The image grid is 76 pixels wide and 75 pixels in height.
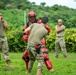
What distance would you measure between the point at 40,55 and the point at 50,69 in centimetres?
114

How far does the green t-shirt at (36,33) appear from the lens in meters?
9.45

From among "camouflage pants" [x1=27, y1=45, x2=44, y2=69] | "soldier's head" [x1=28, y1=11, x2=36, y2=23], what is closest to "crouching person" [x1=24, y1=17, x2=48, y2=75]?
"camouflage pants" [x1=27, y1=45, x2=44, y2=69]

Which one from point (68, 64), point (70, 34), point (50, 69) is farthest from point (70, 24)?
point (50, 69)

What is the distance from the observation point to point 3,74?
10109 millimetres

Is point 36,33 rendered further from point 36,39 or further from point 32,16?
point 32,16

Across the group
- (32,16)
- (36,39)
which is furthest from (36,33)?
(32,16)

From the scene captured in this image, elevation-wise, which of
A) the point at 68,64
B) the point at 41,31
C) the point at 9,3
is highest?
the point at 41,31

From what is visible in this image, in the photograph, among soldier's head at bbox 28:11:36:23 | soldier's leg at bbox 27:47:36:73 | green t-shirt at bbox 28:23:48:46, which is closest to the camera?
green t-shirt at bbox 28:23:48:46

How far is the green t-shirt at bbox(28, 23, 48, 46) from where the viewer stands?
9.45 m

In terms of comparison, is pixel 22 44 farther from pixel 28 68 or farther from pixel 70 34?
pixel 28 68

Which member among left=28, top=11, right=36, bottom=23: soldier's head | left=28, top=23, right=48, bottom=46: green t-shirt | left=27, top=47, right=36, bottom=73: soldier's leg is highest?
left=28, top=11, right=36, bottom=23: soldier's head

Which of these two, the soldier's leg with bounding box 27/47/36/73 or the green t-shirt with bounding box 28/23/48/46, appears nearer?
the green t-shirt with bounding box 28/23/48/46

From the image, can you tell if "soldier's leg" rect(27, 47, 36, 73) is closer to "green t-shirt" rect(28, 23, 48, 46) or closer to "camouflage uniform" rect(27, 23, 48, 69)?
"camouflage uniform" rect(27, 23, 48, 69)

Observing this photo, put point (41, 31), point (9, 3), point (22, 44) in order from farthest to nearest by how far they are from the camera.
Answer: point (9, 3)
point (22, 44)
point (41, 31)
